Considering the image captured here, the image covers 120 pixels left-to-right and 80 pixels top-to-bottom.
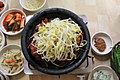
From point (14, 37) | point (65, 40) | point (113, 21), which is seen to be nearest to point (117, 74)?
point (113, 21)

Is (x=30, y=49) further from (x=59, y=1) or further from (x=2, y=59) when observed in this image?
(x=59, y=1)

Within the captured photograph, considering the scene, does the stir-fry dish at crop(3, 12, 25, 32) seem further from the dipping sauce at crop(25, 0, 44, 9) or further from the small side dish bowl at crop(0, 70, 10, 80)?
the small side dish bowl at crop(0, 70, 10, 80)

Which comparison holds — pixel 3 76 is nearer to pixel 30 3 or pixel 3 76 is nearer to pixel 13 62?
pixel 13 62

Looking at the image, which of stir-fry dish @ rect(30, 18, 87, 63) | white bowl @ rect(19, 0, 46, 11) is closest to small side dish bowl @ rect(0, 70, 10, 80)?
stir-fry dish @ rect(30, 18, 87, 63)

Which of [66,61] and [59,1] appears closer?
[66,61]

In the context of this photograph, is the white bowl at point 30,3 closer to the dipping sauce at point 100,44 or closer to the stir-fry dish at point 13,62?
the stir-fry dish at point 13,62

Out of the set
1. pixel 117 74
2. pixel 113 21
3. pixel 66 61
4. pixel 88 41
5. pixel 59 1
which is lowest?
pixel 117 74

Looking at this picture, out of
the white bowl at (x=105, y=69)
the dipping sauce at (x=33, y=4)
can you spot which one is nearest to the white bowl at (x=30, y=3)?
the dipping sauce at (x=33, y=4)
